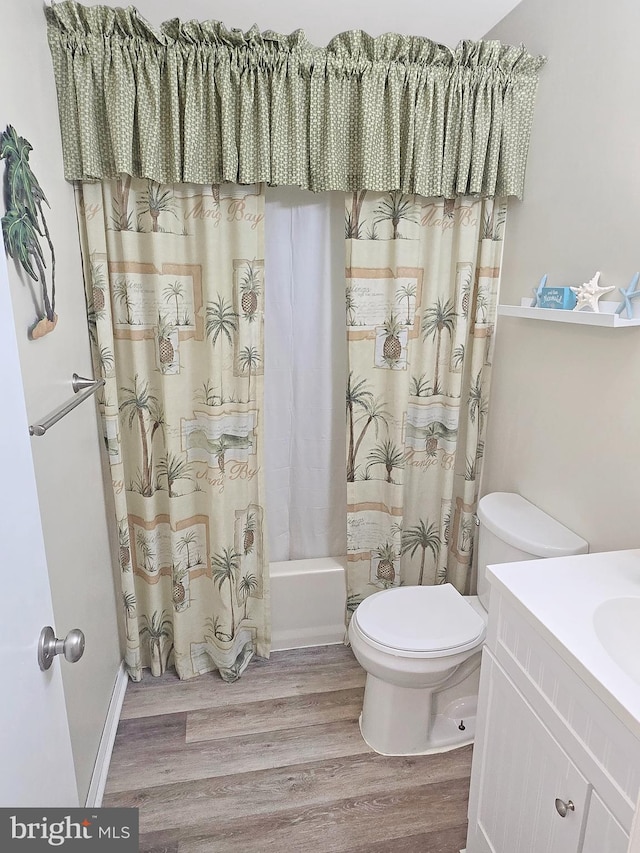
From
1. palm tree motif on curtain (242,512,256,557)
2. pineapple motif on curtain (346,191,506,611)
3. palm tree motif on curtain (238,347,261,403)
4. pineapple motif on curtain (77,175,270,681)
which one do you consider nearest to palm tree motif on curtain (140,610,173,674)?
pineapple motif on curtain (77,175,270,681)

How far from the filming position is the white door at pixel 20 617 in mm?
768

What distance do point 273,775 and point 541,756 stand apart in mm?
1027

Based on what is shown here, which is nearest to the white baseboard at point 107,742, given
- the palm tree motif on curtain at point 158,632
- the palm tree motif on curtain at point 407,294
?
the palm tree motif on curtain at point 158,632

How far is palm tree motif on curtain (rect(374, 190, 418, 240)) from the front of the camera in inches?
81.7

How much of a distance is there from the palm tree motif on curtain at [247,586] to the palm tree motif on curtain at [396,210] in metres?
1.47

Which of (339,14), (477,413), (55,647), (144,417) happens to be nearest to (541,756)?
(55,647)

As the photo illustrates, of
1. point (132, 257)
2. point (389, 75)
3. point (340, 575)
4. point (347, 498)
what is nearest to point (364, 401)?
point (347, 498)

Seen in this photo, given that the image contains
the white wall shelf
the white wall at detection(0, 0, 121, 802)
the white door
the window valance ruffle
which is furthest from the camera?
the window valance ruffle

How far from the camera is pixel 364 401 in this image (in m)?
2.25

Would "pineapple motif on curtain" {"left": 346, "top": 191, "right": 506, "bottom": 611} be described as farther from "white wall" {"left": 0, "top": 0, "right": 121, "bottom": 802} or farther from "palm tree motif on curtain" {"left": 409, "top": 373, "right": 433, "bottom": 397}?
"white wall" {"left": 0, "top": 0, "right": 121, "bottom": 802}

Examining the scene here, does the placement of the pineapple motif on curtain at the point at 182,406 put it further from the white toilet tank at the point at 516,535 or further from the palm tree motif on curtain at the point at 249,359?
the white toilet tank at the point at 516,535

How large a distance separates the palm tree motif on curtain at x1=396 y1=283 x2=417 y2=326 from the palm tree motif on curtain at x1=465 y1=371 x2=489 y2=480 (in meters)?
0.39

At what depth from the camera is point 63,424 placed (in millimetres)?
1598

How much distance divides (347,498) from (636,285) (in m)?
1.31
